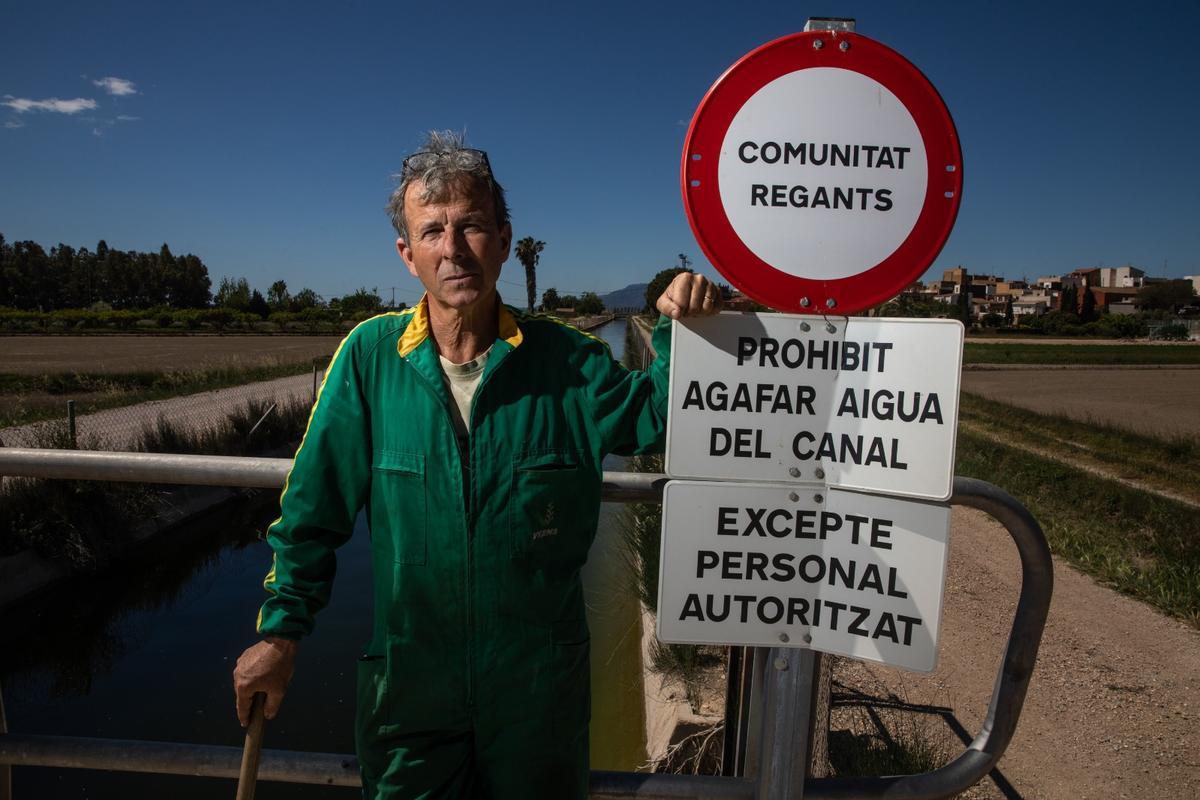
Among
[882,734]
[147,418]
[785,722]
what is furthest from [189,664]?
[147,418]

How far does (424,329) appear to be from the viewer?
1.76m

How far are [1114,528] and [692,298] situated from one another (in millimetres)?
8808

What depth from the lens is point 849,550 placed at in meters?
1.54

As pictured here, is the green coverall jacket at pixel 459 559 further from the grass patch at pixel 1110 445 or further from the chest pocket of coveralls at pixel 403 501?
the grass patch at pixel 1110 445

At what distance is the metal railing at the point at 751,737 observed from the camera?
64.6 inches

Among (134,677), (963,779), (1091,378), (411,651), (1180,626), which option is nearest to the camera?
(411,651)

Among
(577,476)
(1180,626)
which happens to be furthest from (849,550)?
(1180,626)

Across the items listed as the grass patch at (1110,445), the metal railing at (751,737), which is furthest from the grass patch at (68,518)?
the grass patch at (1110,445)

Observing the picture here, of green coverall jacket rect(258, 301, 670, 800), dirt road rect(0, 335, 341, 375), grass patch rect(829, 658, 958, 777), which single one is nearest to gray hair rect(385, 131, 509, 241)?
green coverall jacket rect(258, 301, 670, 800)

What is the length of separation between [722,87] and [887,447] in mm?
728

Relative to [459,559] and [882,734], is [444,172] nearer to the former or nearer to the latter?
[459,559]

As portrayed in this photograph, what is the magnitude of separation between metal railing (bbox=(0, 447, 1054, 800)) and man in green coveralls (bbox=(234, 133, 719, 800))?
0.18 m

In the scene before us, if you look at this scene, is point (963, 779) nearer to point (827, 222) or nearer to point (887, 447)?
point (887, 447)

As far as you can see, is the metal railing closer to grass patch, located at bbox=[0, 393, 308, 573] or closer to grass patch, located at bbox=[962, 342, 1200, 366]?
grass patch, located at bbox=[0, 393, 308, 573]
